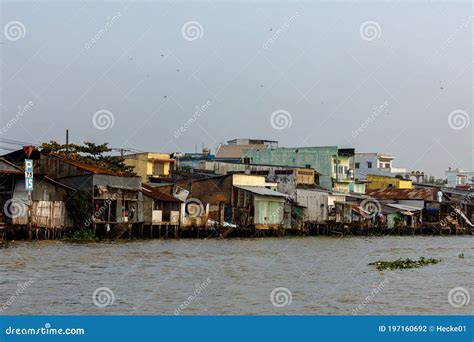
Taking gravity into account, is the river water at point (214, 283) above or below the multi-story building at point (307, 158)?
below

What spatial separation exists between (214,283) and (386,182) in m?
58.4

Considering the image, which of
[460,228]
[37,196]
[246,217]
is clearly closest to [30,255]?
[37,196]

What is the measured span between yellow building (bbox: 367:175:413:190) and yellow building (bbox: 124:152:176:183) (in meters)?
28.0

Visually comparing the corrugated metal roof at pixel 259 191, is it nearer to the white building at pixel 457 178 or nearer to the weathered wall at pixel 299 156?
the weathered wall at pixel 299 156

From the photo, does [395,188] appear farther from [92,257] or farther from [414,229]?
[92,257]

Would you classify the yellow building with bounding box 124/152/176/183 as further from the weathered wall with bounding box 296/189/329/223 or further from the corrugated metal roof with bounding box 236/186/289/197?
the weathered wall with bounding box 296/189/329/223

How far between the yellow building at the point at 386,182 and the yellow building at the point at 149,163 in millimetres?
28004

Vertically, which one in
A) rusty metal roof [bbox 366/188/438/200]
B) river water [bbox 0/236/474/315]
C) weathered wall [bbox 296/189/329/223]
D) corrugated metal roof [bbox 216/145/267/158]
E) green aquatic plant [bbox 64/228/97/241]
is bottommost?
river water [bbox 0/236/474/315]

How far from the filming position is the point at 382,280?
62.0 ft

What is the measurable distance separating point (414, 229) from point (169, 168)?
20207 mm

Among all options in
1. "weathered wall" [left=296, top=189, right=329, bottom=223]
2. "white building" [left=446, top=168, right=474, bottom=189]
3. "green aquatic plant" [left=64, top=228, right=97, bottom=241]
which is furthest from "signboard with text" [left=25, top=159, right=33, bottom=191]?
"white building" [left=446, top=168, right=474, bottom=189]

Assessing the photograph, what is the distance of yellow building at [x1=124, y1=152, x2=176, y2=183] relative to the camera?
5153 centimetres

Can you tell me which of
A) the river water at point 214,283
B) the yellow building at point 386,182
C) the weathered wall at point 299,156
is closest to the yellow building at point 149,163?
the weathered wall at point 299,156

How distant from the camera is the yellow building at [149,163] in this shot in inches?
2029
